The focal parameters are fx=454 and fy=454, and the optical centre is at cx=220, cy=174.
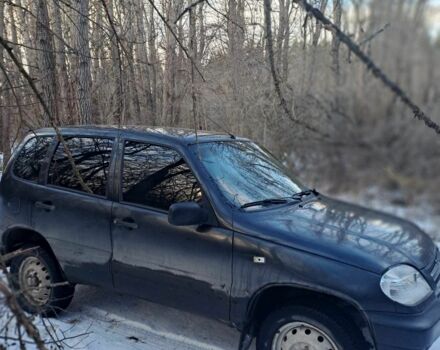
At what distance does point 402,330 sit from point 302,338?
600mm

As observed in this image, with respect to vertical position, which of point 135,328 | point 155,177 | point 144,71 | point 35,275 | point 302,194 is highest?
point 144,71

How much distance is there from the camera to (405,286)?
2.71m

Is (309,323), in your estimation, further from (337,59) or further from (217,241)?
(337,59)

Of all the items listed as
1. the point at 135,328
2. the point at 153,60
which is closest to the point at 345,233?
the point at 135,328

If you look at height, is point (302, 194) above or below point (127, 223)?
above

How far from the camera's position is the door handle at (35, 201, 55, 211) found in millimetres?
3834

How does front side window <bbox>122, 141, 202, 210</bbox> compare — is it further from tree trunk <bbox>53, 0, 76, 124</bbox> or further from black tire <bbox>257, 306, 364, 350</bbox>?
tree trunk <bbox>53, 0, 76, 124</bbox>

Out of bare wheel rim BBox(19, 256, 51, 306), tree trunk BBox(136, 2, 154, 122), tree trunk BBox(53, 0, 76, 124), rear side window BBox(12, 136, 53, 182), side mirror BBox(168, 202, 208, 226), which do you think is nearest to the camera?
side mirror BBox(168, 202, 208, 226)

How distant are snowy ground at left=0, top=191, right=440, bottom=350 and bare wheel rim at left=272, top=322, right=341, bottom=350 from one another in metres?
0.72

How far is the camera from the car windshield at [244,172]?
332 centimetres

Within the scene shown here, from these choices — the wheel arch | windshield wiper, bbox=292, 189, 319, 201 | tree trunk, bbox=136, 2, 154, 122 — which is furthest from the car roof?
tree trunk, bbox=136, 2, 154, 122

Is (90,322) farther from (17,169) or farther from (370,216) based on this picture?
(370,216)

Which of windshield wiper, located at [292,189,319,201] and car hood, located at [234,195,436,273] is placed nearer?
car hood, located at [234,195,436,273]

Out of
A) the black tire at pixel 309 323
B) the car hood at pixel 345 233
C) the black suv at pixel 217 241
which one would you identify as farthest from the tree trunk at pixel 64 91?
the black tire at pixel 309 323
